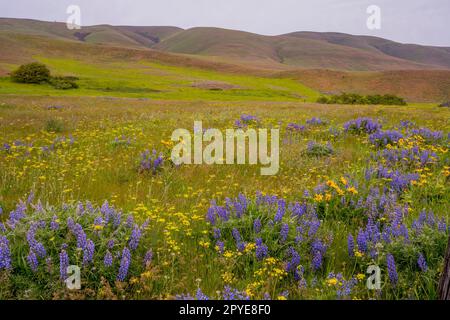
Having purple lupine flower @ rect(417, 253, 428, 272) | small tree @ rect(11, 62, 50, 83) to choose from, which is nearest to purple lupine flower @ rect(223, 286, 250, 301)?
purple lupine flower @ rect(417, 253, 428, 272)

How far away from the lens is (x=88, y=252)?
3721 millimetres

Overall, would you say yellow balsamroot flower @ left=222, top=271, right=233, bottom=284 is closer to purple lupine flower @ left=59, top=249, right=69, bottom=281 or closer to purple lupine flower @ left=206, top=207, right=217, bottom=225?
purple lupine flower @ left=206, top=207, right=217, bottom=225

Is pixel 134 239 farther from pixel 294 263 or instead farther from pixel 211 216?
pixel 294 263

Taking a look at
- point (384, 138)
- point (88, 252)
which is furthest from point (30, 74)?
point (88, 252)

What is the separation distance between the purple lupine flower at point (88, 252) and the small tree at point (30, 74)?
43.9 m

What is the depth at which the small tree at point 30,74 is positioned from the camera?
137 feet

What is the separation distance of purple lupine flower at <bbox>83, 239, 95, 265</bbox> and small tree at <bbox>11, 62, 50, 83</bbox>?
144 feet

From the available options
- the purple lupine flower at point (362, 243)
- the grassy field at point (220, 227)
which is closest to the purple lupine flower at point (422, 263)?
the grassy field at point (220, 227)

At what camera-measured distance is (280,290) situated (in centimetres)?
367

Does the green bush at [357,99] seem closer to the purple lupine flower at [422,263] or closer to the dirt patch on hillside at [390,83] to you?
the dirt patch on hillside at [390,83]

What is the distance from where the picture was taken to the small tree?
41.7 metres

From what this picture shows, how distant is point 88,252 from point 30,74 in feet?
146
